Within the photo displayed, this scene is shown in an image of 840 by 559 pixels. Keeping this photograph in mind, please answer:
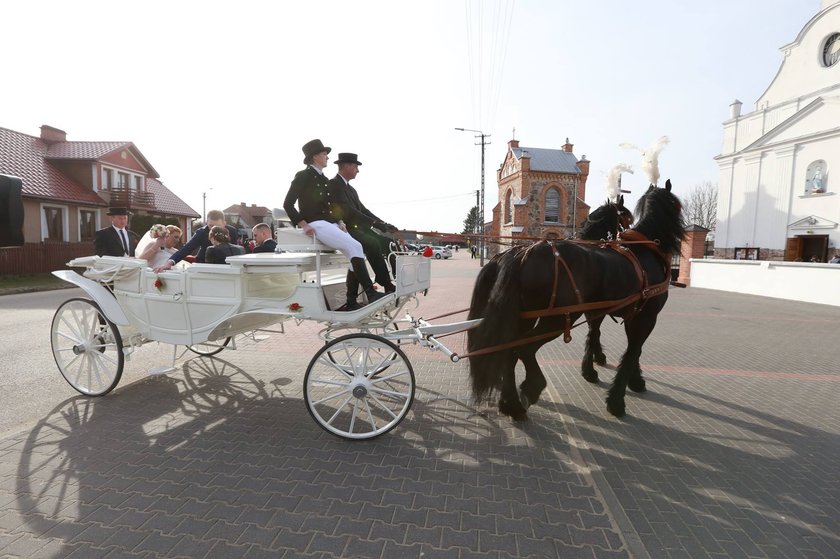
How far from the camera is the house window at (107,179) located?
23547 millimetres

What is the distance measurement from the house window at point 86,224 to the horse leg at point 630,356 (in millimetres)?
25706

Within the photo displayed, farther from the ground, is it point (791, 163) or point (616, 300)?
point (791, 163)

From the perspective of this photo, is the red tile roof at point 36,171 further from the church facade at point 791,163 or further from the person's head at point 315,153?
the church facade at point 791,163

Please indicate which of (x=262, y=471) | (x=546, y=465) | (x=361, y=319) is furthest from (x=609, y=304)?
(x=262, y=471)

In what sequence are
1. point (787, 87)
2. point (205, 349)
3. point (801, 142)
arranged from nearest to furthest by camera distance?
1. point (205, 349)
2. point (801, 142)
3. point (787, 87)

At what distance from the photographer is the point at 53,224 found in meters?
19.7

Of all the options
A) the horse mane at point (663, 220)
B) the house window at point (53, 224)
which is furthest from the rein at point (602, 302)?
the house window at point (53, 224)

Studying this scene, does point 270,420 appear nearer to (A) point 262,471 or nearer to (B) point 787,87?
(A) point 262,471

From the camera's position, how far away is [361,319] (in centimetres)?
374

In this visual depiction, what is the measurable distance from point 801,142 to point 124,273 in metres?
25.2

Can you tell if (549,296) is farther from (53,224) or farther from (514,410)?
(53,224)

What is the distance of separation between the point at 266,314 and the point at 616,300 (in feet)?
11.1

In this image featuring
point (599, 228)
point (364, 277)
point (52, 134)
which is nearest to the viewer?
point (364, 277)

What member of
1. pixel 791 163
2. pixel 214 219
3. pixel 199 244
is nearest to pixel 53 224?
pixel 214 219
